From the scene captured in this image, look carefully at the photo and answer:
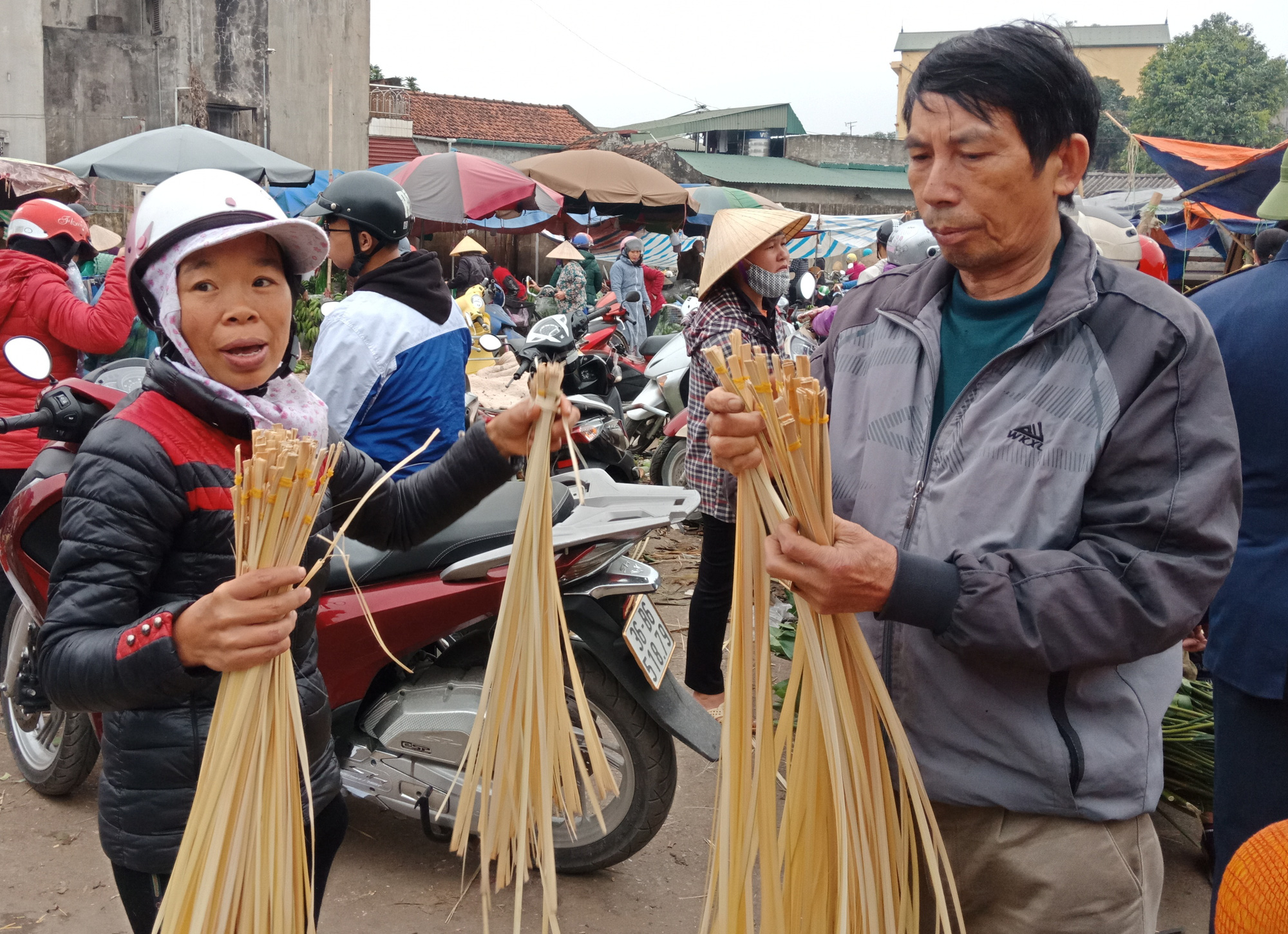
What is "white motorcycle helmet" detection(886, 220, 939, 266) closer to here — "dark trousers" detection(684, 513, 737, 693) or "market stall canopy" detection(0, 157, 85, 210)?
"dark trousers" detection(684, 513, 737, 693)

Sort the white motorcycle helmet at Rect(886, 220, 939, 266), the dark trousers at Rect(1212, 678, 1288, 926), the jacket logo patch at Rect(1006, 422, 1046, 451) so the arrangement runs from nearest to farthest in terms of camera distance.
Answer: the jacket logo patch at Rect(1006, 422, 1046, 451) → the dark trousers at Rect(1212, 678, 1288, 926) → the white motorcycle helmet at Rect(886, 220, 939, 266)

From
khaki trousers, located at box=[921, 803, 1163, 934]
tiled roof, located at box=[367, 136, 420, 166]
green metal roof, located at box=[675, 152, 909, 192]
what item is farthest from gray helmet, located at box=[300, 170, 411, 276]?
green metal roof, located at box=[675, 152, 909, 192]

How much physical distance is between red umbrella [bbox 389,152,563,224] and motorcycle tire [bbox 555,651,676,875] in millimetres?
9756

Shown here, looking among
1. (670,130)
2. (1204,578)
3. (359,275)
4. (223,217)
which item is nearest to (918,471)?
(1204,578)

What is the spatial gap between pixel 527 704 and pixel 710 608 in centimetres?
204

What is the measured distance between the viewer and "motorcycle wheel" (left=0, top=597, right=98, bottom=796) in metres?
3.15

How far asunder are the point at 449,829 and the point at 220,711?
5.33 ft

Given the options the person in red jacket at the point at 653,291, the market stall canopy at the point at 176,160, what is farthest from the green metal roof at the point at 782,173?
the market stall canopy at the point at 176,160

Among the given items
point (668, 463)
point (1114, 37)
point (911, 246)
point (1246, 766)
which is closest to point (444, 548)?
point (1246, 766)

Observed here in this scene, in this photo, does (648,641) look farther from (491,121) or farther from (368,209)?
Answer: (491,121)

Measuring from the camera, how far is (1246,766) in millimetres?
1897

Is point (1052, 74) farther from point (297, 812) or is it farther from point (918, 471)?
point (297, 812)

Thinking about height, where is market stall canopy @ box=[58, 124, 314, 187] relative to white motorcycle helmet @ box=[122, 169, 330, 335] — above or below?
above

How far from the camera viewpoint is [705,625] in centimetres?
365
